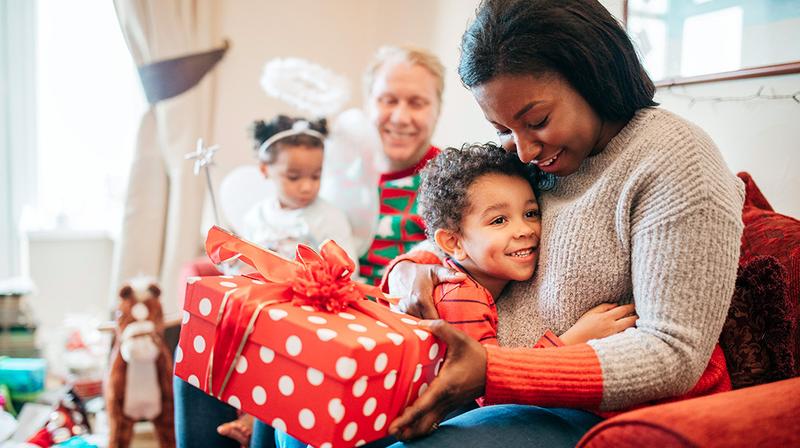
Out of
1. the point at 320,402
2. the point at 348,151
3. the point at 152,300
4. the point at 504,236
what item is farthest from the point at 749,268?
the point at 152,300

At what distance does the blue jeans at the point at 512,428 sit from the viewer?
37.9 inches

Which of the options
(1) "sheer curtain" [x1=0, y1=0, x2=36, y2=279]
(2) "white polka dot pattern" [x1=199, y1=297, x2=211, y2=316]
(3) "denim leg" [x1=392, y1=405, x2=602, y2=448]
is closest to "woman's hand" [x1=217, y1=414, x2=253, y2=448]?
(2) "white polka dot pattern" [x1=199, y1=297, x2=211, y2=316]

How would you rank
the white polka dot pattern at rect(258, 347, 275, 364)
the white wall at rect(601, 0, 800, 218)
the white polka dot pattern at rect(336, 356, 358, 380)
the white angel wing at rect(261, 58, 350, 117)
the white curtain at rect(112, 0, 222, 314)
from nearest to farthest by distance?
the white polka dot pattern at rect(336, 356, 358, 380), the white polka dot pattern at rect(258, 347, 275, 364), the white wall at rect(601, 0, 800, 218), the white angel wing at rect(261, 58, 350, 117), the white curtain at rect(112, 0, 222, 314)

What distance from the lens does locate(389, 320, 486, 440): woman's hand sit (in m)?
0.94

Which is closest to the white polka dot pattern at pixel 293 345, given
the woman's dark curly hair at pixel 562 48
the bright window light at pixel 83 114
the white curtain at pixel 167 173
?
the woman's dark curly hair at pixel 562 48

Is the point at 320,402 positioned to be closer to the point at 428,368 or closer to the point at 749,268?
the point at 428,368

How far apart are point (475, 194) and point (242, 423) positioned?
80 centimetres

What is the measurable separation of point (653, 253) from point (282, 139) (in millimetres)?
1442

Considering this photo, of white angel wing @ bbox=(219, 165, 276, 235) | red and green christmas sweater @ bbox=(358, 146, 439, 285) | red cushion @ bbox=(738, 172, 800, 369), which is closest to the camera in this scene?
red cushion @ bbox=(738, 172, 800, 369)

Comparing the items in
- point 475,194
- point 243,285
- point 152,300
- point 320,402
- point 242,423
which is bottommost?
point 242,423

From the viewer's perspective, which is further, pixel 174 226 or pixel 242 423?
pixel 174 226

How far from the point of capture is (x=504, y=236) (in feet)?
3.86

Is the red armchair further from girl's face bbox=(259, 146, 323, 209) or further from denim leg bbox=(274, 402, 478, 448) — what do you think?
girl's face bbox=(259, 146, 323, 209)

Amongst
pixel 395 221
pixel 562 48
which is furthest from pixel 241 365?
pixel 395 221
